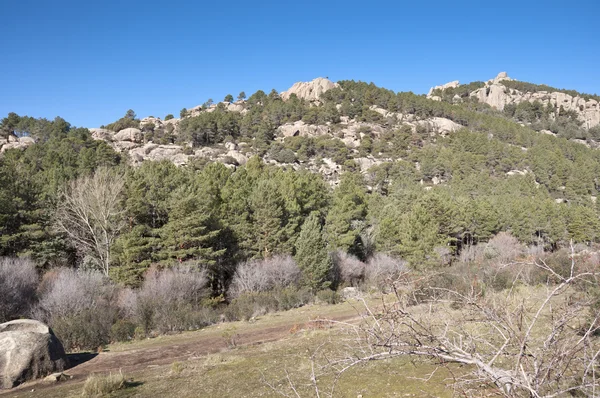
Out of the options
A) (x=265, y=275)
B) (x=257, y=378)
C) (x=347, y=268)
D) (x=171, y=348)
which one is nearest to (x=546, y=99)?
(x=347, y=268)

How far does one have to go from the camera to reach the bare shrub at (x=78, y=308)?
50.3 feet

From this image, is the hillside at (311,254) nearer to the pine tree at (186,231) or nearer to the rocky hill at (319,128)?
the pine tree at (186,231)

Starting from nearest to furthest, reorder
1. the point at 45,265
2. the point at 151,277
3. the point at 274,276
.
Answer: the point at 151,277
the point at 45,265
the point at 274,276

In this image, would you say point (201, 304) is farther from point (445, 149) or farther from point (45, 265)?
point (445, 149)

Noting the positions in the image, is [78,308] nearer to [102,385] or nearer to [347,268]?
[102,385]

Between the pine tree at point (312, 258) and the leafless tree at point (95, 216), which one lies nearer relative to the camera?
the leafless tree at point (95, 216)

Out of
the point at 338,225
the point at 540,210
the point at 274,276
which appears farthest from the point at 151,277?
the point at 540,210

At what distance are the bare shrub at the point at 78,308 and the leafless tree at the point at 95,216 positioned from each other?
4848 millimetres

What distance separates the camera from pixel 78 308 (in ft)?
58.9

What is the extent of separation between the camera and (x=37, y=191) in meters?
25.8

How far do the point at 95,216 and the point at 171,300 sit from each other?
9943mm

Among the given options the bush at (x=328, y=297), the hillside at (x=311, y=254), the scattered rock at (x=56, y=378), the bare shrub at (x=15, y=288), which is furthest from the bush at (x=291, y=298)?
the scattered rock at (x=56, y=378)

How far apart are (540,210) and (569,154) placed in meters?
40.4

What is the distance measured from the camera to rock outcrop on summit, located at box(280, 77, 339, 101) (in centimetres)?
11800
